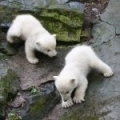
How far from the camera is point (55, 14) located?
347 inches

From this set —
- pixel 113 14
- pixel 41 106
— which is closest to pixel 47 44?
pixel 41 106

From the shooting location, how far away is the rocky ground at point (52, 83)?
6836 millimetres

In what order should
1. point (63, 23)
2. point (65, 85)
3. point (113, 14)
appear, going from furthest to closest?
1. point (113, 14)
2. point (63, 23)
3. point (65, 85)

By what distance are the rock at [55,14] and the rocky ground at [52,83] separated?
0.27m

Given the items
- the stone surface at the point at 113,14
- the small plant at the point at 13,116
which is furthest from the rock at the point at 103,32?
the small plant at the point at 13,116

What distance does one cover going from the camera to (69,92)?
6688 millimetres

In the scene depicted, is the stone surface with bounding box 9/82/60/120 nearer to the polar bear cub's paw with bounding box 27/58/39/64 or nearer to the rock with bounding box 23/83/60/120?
the rock with bounding box 23/83/60/120

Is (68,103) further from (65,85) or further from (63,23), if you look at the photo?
(63,23)

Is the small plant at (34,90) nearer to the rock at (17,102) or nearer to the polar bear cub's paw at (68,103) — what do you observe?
the rock at (17,102)

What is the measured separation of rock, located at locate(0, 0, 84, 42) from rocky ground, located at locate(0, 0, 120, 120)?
27 cm

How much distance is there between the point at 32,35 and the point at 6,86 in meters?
1.18

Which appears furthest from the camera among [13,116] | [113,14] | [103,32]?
[113,14]

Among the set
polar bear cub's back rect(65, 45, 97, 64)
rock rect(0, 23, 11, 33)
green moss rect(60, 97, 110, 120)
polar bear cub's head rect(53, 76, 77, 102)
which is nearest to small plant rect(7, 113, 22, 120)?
green moss rect(60, 97, 110, 120)

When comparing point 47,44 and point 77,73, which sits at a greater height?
point 77,73
